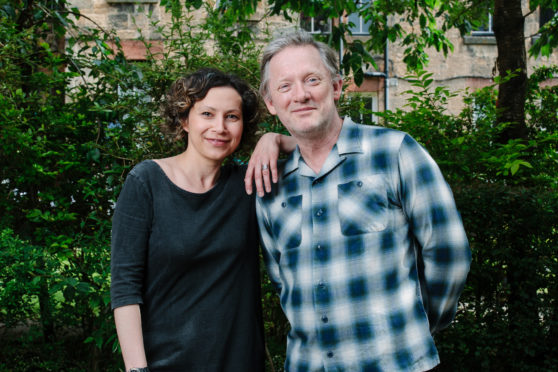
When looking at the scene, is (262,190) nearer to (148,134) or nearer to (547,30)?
(148,134)

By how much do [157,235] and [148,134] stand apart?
1.49m

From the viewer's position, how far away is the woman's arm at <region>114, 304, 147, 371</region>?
1712 mm

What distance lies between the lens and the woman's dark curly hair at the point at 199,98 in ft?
6.60

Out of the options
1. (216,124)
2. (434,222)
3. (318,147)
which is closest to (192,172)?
(216,124)

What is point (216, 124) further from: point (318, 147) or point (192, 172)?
point (318, 147)

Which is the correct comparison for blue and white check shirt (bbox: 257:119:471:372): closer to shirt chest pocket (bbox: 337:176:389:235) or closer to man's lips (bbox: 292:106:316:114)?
shirt chest pocket (bbox: 337:176:389:235)

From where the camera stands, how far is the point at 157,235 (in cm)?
179

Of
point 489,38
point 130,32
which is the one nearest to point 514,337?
point 130,32

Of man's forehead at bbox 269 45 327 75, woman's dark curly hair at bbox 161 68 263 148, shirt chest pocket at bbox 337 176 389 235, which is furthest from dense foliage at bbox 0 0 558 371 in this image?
shirt chest pocket at bbox 337 176 389 235

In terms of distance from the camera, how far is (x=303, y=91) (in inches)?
69.8

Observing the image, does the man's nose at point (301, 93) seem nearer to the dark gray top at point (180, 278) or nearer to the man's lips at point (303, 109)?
the man's lips at point (303, 109)

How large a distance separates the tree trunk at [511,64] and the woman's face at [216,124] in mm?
3811

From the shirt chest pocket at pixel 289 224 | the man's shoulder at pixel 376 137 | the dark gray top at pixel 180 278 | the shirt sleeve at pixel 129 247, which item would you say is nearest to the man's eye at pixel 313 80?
the man's shoulder at pixel 376 137

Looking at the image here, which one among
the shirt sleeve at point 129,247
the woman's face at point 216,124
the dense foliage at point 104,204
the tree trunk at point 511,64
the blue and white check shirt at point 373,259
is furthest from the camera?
the tree trunk at point 511,64
